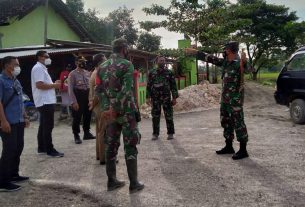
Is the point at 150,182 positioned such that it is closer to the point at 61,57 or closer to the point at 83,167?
the point at 83,167

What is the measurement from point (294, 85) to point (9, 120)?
278 inches

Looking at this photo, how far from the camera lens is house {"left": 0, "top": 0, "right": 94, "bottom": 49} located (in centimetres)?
2048

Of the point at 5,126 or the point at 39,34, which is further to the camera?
the point at 39,34

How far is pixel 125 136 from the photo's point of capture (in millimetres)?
4699

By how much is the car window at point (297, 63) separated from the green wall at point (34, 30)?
622 inches

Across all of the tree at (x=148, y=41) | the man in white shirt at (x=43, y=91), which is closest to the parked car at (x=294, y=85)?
the man in white shirt at (x=43, y=91)

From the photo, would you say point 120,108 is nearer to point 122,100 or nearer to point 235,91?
point 122,100

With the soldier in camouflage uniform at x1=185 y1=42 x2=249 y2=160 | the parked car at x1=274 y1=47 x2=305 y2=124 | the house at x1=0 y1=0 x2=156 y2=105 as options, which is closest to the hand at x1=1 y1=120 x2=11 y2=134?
the soldier in camouflage uniform at x1=185 y1=42 x2=249 y2=160

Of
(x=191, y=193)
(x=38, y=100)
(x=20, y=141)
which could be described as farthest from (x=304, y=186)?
(x=38, y=100)

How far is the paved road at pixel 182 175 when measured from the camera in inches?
175

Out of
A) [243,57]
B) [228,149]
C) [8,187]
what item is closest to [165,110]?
[228,149]

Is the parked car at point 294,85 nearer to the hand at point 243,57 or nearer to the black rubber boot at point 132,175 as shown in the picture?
the hand at point 243,57

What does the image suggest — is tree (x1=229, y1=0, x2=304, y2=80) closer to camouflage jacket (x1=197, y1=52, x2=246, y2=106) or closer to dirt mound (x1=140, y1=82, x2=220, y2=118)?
dirt mound (x1=140, y1=82, x2=220, y2=118)

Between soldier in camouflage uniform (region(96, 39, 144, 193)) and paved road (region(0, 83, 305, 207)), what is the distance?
369 millimetres
